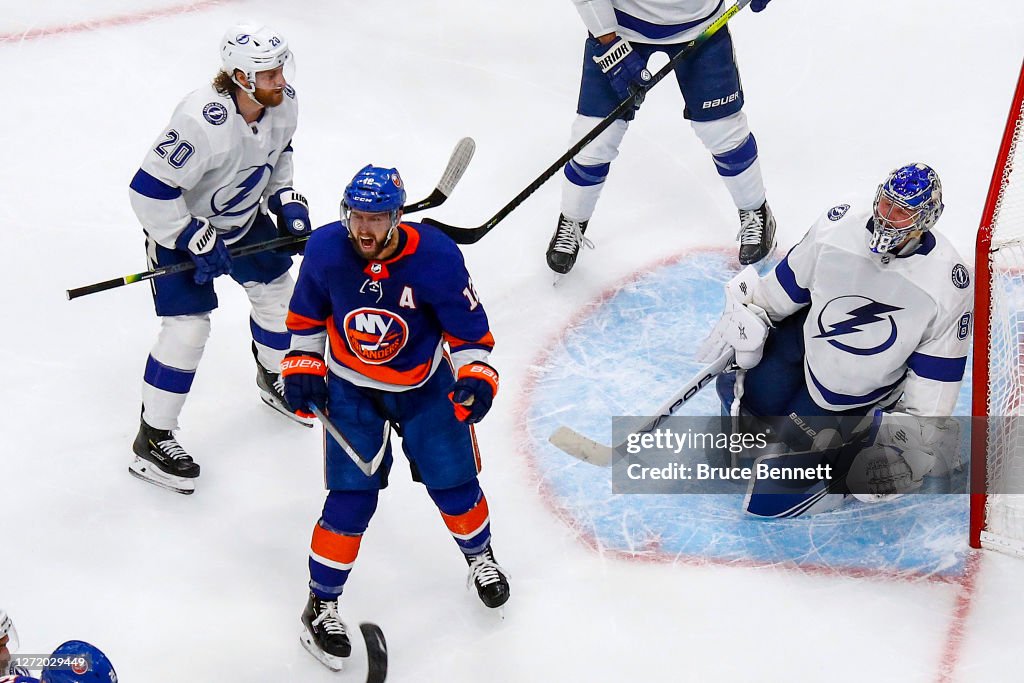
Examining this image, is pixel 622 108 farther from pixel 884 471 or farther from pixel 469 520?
pixel 469 520

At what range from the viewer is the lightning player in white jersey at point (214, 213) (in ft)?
10.9

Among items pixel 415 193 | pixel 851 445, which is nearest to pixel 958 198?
pixel 851 445

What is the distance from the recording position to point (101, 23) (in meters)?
5.62

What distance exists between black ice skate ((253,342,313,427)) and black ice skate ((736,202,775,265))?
5.39ft

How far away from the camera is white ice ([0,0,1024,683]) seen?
10.9 feet

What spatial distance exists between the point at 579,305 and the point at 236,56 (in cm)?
161

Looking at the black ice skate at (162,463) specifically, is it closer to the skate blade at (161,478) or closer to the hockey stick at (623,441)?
the skate blade at (161,478)

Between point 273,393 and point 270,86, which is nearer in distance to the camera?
point 270,86

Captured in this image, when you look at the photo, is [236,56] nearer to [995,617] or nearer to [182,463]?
[182,463]

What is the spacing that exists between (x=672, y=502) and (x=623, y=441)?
0.26m

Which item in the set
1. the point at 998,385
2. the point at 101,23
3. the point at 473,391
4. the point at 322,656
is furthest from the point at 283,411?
the point at 101,23

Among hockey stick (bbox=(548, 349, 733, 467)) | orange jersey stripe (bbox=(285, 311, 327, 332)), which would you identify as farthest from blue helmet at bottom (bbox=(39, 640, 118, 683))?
hockey stick (bbox=(548, 349, 733, 467))

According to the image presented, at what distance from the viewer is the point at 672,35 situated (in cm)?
420

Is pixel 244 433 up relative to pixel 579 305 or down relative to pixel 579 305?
down
